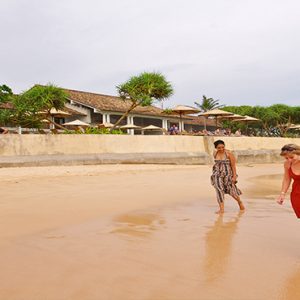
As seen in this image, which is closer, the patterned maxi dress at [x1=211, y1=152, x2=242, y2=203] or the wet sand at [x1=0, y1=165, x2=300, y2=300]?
the wet sand at [x1=0, y1=165, x2=300, y2=300]

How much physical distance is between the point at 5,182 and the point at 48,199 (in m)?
2.39

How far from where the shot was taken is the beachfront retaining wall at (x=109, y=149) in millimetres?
12016

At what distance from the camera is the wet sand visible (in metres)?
2.93

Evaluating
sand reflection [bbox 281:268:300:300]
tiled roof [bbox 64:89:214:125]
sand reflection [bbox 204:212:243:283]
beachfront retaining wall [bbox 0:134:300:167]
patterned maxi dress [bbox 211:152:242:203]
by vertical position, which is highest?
tiled roof [bbox 64:89:214:125]

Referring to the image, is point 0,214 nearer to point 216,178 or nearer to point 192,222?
point 192,222

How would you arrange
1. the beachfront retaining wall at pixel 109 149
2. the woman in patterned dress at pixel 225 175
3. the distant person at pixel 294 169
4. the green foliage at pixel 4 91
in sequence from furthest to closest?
1. the green foliage at pixel 4 91
2. the beachfront retaining wall at pixel 109 149
3. the woman in patterned dress at pixel 225 175
4. the distant person at pixel 294 169

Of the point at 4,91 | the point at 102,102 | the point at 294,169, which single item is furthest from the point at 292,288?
the point at 102,102

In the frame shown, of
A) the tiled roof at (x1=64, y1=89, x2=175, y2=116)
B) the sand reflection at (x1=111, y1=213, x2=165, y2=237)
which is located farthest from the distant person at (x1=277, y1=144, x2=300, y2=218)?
the tiled roof at (x1=64, y1=89, x2=175, y2=116)

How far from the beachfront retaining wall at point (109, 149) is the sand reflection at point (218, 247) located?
314 inches

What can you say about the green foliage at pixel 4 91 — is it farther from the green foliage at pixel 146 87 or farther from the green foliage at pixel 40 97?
the green foliage at pixel 146 87

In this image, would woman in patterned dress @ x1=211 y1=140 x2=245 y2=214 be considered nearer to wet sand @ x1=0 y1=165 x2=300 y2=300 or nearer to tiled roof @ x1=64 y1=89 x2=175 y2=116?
wet sand @ x1=0 y1=165 x2=300 y2=300

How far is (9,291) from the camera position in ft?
9.41

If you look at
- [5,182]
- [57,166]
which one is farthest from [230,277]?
[57,166]

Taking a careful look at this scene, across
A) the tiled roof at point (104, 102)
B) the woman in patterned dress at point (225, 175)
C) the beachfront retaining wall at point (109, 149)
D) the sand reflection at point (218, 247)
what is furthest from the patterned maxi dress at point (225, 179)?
the tiled roof at point (104, 102)
